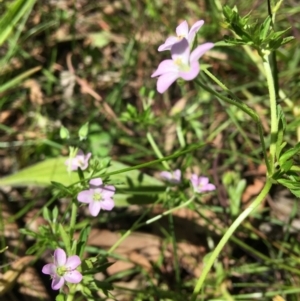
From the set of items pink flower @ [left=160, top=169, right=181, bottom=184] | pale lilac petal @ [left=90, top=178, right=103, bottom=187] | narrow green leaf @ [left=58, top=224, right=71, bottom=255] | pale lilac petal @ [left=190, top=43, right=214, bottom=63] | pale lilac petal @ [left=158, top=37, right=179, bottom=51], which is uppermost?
pale lilac petal @ [left=190, top=43, right=214, bottom=63]

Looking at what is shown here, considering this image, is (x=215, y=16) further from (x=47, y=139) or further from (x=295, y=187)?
(x=295, y=187)

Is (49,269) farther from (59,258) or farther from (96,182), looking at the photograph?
(96,182)

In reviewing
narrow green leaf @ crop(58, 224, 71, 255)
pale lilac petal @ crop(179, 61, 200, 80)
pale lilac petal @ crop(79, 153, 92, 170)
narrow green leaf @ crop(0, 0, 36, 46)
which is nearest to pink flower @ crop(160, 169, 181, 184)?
pale lilac petal @ crop(79, 153, 92, 170)

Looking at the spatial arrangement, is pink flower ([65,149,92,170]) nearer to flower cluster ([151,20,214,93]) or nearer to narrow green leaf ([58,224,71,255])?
narrow green leaf ([58,224,71,255])

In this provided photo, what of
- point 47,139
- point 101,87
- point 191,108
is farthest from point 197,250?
point 101,87

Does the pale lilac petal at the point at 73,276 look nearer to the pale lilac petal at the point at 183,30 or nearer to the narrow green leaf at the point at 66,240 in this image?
the narrow green leaf at the point at 66,240

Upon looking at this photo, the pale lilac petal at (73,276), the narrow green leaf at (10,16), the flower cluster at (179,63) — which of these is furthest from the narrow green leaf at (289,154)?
the narrow green leaf at (10,16)

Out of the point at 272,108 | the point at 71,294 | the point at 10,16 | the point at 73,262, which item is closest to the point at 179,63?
the point at 272,108
